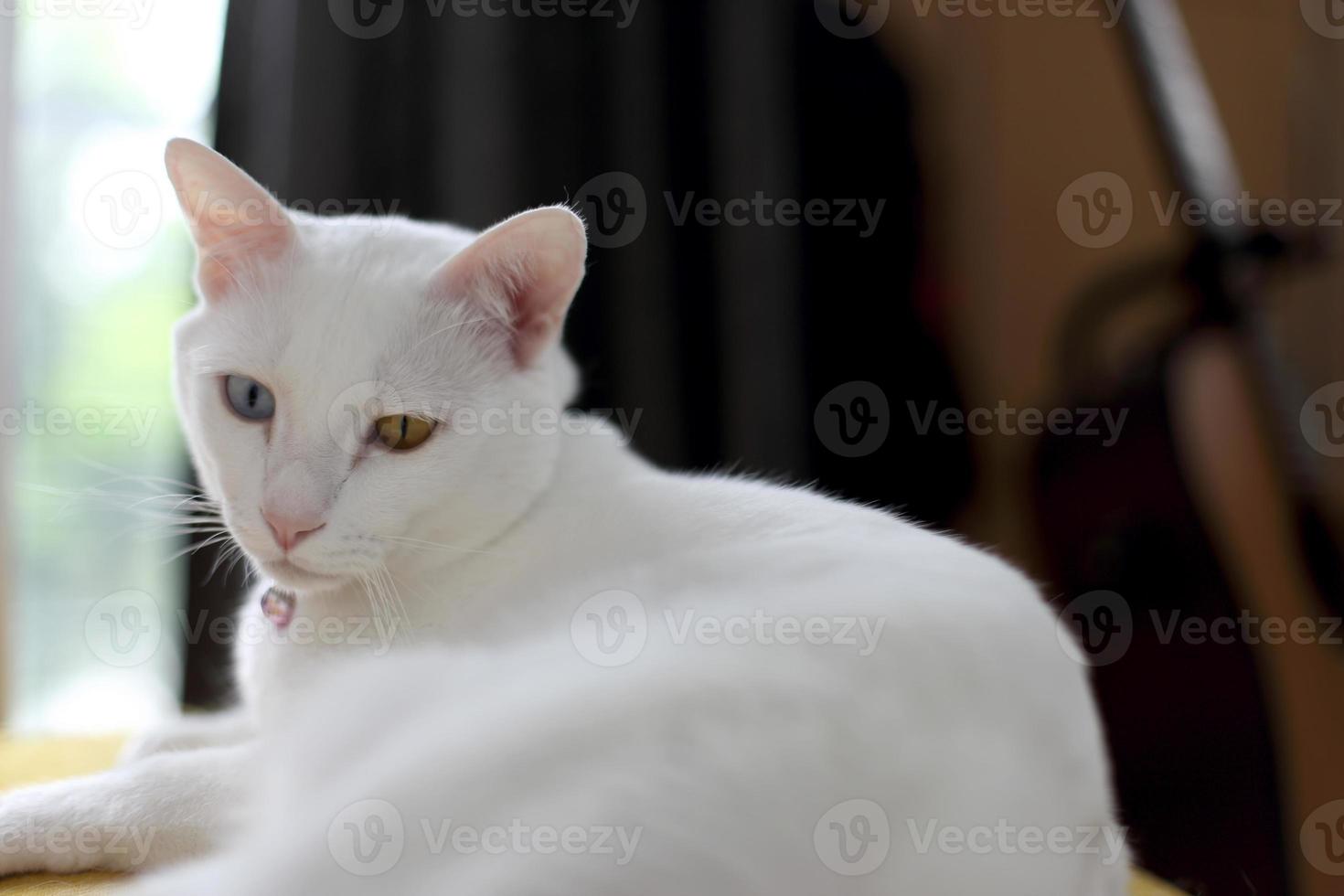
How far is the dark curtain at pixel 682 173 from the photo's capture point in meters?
1.90

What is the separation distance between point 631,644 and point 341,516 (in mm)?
336

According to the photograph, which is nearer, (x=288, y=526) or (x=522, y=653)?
(x=522, y=653)

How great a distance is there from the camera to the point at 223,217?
37.9 inches

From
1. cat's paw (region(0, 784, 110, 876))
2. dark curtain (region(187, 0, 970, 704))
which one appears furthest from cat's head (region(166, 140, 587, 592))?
dark curtain (region(187, 0, 970, 704))

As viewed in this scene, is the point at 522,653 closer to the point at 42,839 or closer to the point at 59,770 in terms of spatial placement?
the point at 42,839

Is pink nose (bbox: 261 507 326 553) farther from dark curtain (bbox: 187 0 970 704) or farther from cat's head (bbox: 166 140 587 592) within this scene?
dark curtain (bbox: 187 0 970 704)

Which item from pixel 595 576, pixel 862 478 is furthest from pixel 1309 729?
pixel 595 576

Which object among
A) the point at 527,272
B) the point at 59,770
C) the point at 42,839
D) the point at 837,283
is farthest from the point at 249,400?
the point at 837,283

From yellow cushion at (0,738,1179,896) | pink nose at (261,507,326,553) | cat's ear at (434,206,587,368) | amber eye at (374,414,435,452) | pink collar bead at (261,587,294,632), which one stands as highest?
cat's ear at (434,206,587,368)

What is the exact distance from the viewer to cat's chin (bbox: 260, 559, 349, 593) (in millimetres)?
896

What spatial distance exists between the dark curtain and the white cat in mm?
969

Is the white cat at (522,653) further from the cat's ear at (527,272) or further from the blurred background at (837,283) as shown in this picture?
the blurred background at (837,283)

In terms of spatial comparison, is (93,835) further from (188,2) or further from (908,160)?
(908,160)

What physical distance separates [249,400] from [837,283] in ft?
5.25
